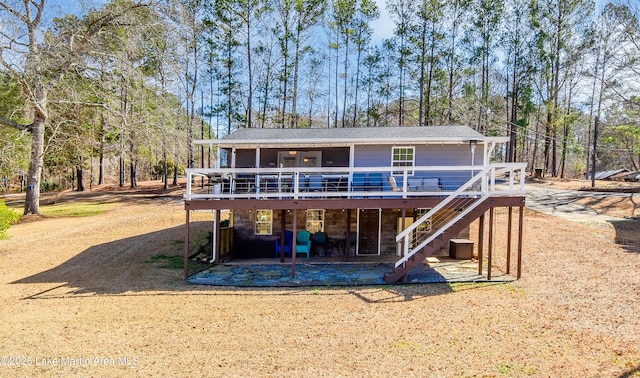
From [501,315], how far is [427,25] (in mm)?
29450

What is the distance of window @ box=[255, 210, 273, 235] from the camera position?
13250 mm

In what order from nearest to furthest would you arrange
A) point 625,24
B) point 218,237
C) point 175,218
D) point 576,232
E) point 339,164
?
point 218,237, point 339,164, point 576,232, point 175,218, point 625,24

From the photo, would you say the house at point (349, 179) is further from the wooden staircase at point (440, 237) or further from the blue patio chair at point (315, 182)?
the wooden staircase at point (440, 237)

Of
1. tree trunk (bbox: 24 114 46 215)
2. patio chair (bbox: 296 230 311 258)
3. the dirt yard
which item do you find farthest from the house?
tree trunk (bbox: 24 114 46 215)

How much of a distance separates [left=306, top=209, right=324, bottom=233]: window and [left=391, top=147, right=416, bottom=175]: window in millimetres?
3304

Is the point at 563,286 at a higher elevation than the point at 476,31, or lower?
lower

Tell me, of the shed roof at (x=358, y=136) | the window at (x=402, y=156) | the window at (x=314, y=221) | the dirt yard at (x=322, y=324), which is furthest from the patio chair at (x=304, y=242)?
the window at (x=402, y=156)

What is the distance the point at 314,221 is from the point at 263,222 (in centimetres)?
195

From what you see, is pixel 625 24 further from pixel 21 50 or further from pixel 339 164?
pixel 21 50

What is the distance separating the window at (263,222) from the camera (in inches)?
522

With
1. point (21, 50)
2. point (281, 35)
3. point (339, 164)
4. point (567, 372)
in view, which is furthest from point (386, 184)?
point (281, 35)

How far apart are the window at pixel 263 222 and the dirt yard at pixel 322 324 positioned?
3486mm

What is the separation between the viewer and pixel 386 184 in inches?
478

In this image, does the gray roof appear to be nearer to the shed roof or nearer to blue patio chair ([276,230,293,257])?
the shed roof
